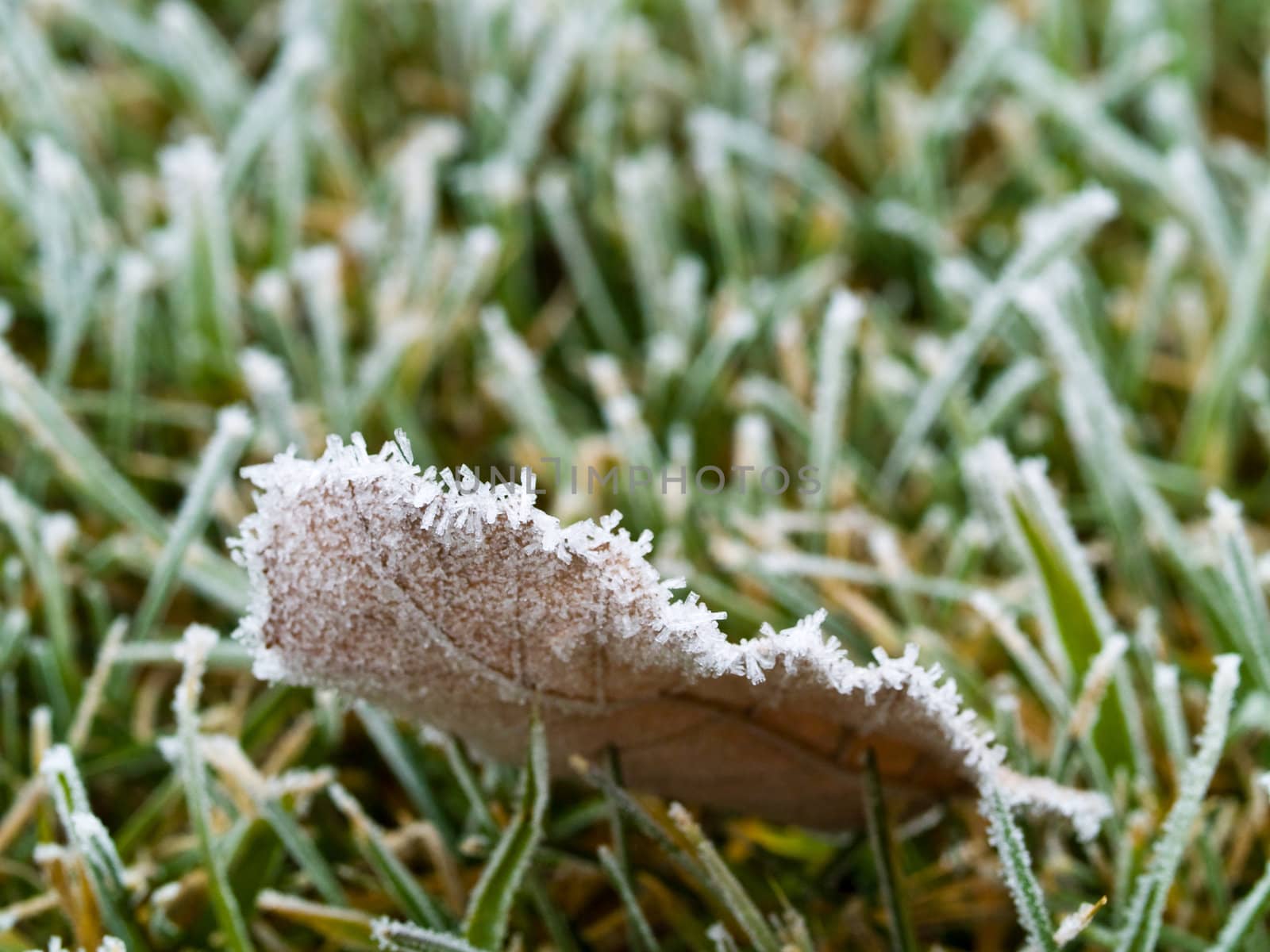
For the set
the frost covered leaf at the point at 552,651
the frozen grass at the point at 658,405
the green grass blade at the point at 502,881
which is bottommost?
the green grass blade at the point at 502,881

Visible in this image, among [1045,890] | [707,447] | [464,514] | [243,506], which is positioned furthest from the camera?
[707,447]

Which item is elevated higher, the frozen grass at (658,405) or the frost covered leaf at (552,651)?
the frozen grass at (658,405)

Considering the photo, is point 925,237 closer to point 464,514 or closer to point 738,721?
point 738,721

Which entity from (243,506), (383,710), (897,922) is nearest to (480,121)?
(243,506)

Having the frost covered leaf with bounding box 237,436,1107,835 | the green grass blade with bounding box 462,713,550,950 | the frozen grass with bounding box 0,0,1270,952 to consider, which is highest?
the frozen grass with bounding box 0,0,1270,952

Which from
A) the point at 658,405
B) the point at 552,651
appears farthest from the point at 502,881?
the point at 658,405

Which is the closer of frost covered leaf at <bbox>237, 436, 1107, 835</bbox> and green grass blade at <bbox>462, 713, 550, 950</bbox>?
frost covered leaf at <bbox>237, 436, 1107, 835</bbox>

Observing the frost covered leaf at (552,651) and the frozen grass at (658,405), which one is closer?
the frost covered leaf at (552,651)
